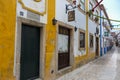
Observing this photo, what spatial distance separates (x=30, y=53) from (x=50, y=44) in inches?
55.8

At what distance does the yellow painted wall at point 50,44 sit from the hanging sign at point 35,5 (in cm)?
65

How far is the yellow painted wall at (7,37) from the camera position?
219 inches

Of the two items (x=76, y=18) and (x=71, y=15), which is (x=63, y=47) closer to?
(x=71, y=15)

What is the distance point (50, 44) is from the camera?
8703mm

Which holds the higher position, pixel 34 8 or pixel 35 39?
pixel 34 8

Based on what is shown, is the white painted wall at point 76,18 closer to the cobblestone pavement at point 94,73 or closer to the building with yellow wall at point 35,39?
the building with yellow wall at point 35,39

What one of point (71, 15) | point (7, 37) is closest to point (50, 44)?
→ point (71, 15)

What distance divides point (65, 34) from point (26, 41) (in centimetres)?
446

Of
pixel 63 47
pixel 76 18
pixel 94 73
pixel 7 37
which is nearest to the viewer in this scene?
pixel 7 37

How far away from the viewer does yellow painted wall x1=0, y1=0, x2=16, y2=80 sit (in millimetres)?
5566

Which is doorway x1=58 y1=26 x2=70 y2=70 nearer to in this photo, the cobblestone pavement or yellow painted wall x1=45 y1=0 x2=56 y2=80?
the cobblestone pavement

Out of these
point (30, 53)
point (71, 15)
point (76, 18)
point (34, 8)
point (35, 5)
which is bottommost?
point (30, 53)

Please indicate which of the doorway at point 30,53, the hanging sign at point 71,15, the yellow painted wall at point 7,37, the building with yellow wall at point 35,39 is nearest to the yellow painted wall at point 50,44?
the building with yellow wall at point 35,39

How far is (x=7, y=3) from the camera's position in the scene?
18.9 ft
